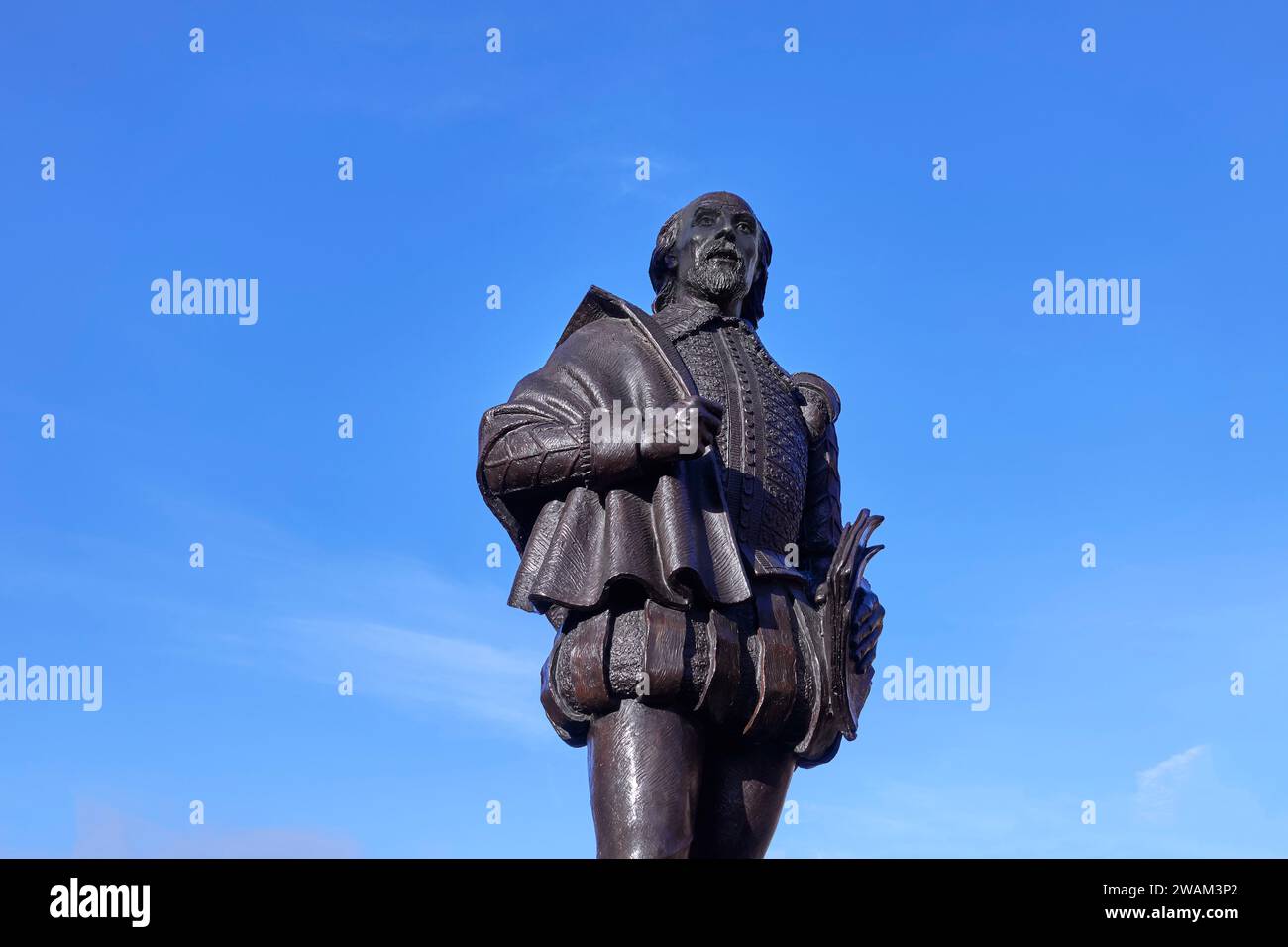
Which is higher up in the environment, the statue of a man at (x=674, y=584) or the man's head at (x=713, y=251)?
the man's head at (x=713, y=251)

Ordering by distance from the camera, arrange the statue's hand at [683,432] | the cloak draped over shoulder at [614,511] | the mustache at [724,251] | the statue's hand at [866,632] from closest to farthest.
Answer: the statue's hand at [683,432], the cloak draped over shoulder at [614,511], the statue's hand at [866,632], the mustache at [724,251]

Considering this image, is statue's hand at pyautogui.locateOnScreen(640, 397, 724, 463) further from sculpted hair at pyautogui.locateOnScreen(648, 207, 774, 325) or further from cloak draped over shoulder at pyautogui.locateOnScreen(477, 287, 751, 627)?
sculpted hair at pyautogui.locateOnScreen(648, 207, 774, 325)

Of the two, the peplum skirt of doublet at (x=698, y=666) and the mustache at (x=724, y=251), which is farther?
the mustache at (x=724, y=251)

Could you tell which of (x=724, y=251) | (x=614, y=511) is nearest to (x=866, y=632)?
(x=614, y=511)

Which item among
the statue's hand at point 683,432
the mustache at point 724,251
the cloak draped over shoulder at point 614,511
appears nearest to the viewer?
the statue's hand at point 683,432

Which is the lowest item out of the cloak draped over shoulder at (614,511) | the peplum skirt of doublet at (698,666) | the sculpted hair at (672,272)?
the peplum skirt of doublet at (698,666)

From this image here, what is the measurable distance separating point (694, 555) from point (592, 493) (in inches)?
22.9

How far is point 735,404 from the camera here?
9.23 m

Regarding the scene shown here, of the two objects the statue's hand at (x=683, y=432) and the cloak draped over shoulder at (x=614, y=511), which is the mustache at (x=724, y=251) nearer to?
the cloak draped over shoulder at (x=614, y=511)

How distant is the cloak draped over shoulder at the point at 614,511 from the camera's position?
8.52m

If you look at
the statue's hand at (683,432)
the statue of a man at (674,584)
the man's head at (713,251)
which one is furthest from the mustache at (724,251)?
the statue's hand at (683,432)

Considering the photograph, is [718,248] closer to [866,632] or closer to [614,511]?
[614,511]

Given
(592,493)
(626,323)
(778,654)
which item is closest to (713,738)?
(778,654)
